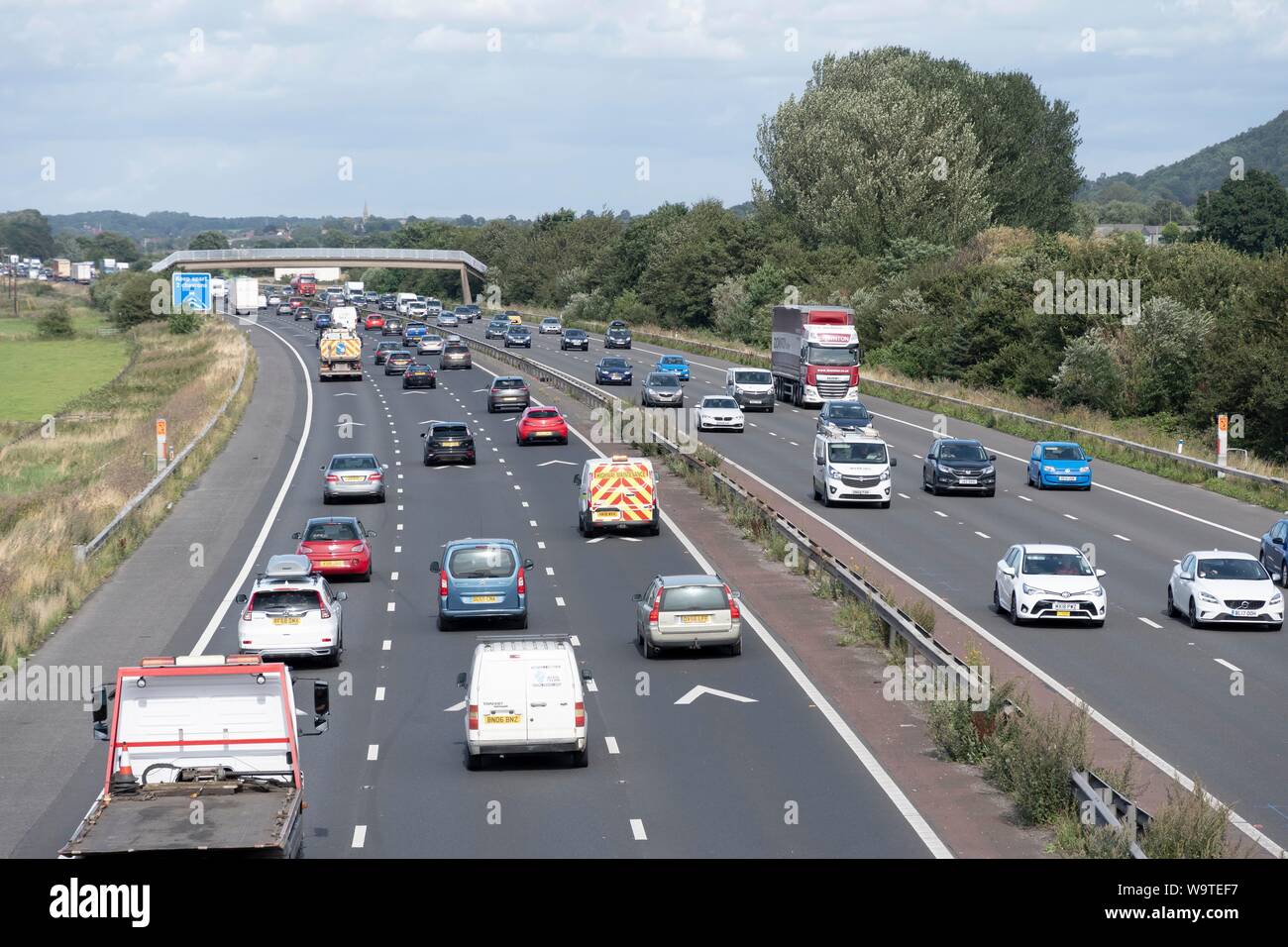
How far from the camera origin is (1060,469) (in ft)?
162

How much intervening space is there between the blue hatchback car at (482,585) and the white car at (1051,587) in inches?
356

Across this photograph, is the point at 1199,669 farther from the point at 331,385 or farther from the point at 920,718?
the point at 331,385

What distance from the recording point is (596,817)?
1903 centimetres

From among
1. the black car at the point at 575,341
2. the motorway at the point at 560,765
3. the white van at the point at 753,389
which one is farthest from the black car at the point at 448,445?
the black car at the point at 575,341

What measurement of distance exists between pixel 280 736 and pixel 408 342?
91.5 metres

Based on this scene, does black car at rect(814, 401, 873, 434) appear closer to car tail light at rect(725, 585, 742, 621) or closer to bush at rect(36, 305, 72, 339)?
car tail light at rect(725, 585, 742, 621)

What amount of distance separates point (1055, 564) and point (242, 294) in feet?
473

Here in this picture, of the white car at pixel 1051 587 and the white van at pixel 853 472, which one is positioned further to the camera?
the white van at pixel 853 472

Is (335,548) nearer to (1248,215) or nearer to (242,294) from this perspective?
(1248,215)

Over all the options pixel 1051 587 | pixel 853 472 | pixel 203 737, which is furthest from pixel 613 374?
pixel 203 737

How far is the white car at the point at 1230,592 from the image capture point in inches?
1195

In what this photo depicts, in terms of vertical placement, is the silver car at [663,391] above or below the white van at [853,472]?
above

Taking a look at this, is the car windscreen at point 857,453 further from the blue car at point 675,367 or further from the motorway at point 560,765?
the blue car at point 675,367
